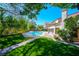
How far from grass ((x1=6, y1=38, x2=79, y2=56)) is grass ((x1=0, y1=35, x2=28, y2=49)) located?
9 cm

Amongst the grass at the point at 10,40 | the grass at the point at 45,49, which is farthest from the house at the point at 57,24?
the grass at the point at 10,40

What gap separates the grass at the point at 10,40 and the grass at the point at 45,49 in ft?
0.30

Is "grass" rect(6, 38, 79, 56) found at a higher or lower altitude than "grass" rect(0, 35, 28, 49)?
lower

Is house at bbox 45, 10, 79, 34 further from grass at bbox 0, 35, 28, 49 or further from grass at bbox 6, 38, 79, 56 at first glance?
grass at bbox 0, 35, 28, 49

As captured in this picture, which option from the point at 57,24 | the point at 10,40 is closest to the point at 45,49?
the point at 57,24

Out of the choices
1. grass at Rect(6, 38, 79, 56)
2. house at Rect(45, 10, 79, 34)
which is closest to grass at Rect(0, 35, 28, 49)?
grass at Rect(6, 38, 79, 56)

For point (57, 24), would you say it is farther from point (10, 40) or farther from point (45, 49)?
point (10, 40)

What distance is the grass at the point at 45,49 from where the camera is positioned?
134 inches

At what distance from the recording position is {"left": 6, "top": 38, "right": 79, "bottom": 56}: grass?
3.40 meters

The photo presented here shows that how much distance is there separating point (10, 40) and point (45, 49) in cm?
44

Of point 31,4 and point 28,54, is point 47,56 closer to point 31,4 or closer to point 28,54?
point 28,54

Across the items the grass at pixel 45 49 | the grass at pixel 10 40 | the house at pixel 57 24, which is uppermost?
the house at pixel 57 24

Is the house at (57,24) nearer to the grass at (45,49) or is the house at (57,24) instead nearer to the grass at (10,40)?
the grass at (45,49)

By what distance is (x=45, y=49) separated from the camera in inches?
134
